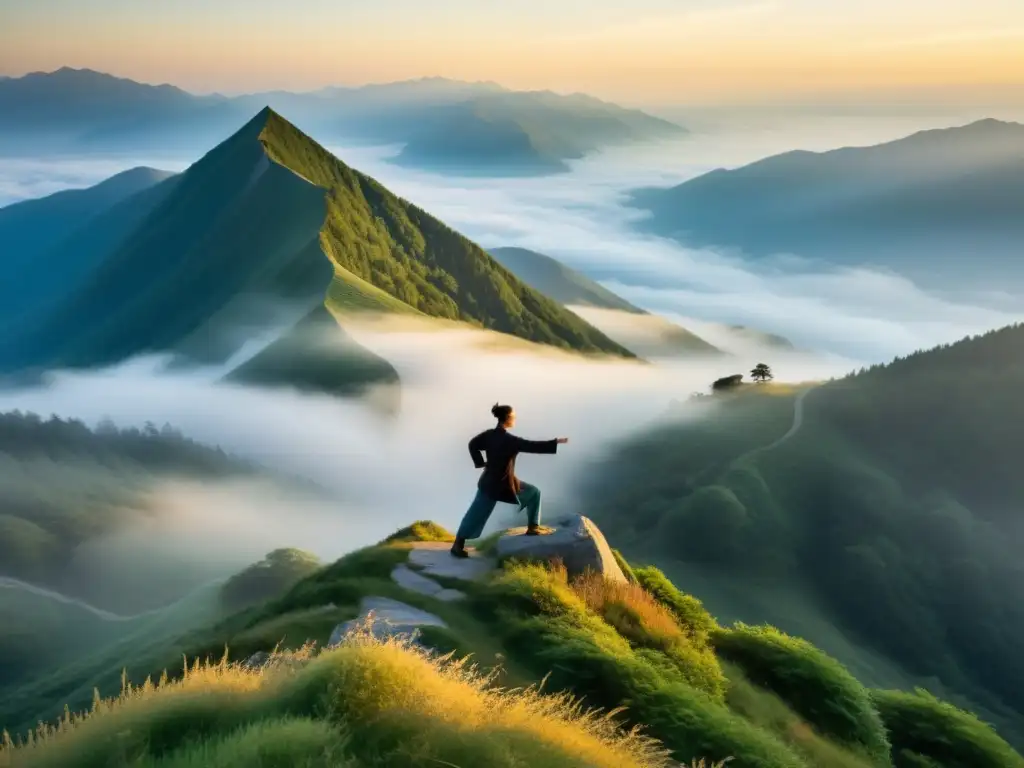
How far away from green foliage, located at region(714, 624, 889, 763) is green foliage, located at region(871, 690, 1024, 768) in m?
3.49

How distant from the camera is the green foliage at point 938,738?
24344mm

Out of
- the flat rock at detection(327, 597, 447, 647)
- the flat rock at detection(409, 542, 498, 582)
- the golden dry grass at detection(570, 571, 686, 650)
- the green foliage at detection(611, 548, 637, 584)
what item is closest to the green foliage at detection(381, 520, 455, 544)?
the flat rock at detection(409, 542, 498, 582)

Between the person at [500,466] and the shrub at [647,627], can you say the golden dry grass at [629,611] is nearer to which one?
Result: the shrub at [647,627]

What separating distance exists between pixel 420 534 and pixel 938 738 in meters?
16.5

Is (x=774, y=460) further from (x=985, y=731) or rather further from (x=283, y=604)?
(x=283, y=604)

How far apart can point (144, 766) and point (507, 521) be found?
605 feet

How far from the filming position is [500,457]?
2055 cm

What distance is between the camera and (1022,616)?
160 meters

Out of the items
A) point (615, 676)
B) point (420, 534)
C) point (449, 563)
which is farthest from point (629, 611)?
point (420, 534)

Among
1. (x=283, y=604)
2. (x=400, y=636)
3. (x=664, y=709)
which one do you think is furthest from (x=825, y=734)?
(x=283, y=604)

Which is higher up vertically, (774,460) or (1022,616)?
(774,460)

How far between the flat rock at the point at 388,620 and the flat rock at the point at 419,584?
97 cm

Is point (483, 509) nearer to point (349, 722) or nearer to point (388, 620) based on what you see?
point (388, 620)

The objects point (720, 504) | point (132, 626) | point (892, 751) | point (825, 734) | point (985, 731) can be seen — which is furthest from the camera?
point (720, 504)
